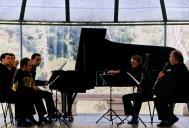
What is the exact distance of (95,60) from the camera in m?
9.02

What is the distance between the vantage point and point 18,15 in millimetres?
11461

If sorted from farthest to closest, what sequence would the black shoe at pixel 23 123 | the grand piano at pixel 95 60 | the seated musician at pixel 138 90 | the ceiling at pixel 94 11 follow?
the ceiling at pixel 94 11 < the grand piano at pixel 95 60 < the seated musician at pixel 138 90 < the black shoe at pixel 23 123

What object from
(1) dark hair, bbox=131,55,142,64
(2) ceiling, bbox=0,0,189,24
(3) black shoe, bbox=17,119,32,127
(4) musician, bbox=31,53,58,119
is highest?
(2) ceiling, bbox=0,0,189,24

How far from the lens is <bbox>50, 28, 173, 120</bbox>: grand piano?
8766 millimetres

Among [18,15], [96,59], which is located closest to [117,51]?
[96,59]

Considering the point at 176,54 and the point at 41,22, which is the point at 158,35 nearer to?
the point at 41,22

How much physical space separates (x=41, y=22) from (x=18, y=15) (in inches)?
21.9

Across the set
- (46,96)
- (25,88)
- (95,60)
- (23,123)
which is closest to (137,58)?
(95,60)

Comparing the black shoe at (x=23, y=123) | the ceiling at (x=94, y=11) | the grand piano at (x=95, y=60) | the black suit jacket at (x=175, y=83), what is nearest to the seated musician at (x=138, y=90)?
the grand piano at (x=95, y=60)

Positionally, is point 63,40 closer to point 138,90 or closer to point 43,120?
point 43,120

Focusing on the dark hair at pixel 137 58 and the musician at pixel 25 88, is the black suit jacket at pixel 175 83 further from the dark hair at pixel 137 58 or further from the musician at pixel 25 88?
the musician at pixel 25 88

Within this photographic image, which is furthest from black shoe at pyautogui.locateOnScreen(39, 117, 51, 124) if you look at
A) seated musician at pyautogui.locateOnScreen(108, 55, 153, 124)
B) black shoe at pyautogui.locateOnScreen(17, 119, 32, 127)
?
seated musician at pyautogui.locateOnScreen(108, 55, 153, 124)

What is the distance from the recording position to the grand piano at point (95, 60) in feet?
28.8

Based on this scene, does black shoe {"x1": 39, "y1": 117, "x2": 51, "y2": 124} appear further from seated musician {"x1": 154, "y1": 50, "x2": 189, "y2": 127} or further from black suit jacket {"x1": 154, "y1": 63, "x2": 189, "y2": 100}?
black suit jacket {"x1": 154, "y1": 63, "x2": 189, "y2": 100}
